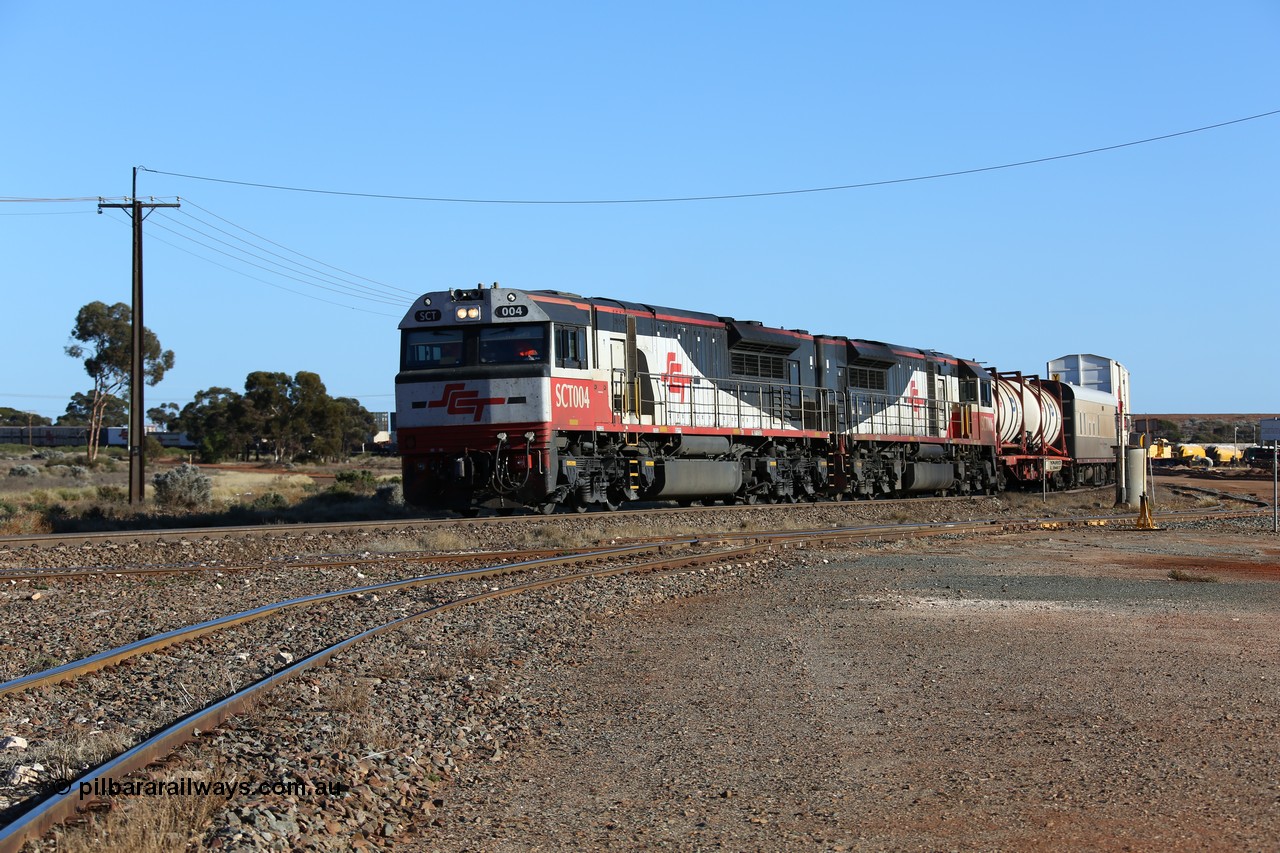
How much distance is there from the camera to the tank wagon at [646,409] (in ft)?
63.4

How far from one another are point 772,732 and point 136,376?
74.2ft

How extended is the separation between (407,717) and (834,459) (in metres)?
22.2

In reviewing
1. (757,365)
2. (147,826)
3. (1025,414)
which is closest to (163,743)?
(147,826)

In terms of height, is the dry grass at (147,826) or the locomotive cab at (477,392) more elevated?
the locomotive cab at (477,392)

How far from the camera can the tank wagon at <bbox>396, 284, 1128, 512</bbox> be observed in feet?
63.4

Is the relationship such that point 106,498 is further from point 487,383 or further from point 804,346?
point 804,346

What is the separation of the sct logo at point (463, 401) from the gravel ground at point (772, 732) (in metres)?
8.09

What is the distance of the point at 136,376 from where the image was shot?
1007 inches

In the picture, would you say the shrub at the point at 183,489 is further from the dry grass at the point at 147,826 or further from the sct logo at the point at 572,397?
the dry grass at the point at 147,826

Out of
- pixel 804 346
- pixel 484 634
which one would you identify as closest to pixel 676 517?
pixel 804 346

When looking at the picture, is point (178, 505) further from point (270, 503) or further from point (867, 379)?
point (867, 379)

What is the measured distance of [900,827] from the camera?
15.2 feet

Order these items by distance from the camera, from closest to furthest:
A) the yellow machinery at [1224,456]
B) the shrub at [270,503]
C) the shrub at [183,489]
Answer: the shrub at [270,503]
the shrub at [183,489]
the yellow machinery at [1224,456]

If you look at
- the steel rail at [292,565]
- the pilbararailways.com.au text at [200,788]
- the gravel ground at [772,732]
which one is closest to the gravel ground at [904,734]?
the gravel ground at [772,732]
